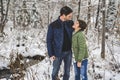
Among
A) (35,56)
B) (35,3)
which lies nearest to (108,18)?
(35,3)

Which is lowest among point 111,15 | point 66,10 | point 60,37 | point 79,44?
point 111,15

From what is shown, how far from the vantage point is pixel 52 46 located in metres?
7.29

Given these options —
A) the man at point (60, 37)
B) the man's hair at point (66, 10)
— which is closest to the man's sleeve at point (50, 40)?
the man at point (60, 37)

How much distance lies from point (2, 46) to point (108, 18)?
13.3m

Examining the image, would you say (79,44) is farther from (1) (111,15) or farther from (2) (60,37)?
(1) (111,15)

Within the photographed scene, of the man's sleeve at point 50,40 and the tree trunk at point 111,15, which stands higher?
the man's sleeve at point 50,40

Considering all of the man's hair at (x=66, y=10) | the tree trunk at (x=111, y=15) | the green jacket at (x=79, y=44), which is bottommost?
the tree trunk at (x=111, y=15)

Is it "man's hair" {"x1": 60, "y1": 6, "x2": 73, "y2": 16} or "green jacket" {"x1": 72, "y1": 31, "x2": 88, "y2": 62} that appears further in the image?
"green jacket" {"x1": 72, "y1": 31, "x2": 88, "y2": 62}

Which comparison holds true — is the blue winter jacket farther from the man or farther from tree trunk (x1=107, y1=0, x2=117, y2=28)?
tree trunk (x1=107, y1=0, x2=117, y2=28)

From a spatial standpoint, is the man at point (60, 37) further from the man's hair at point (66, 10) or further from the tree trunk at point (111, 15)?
the tree trunk at point (111, 15)

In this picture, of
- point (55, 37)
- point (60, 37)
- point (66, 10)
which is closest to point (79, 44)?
point (60, 37)

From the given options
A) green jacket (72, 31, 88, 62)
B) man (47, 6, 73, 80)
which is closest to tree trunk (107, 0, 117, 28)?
man (47, 6, 73, 80)

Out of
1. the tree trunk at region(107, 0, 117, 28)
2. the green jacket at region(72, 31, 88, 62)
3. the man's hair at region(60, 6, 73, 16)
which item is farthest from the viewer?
the tree trunk at region(107, 0, 117, 28)

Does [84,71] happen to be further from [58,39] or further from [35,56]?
[35,56]
